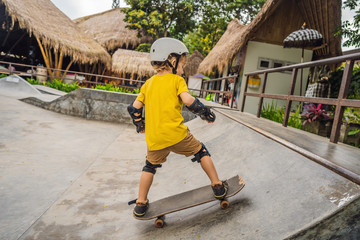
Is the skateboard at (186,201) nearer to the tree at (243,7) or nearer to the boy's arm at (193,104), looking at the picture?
the boy's arm at (193,104)

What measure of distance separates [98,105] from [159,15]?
13861mm

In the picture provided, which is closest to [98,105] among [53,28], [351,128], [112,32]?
[351,128]

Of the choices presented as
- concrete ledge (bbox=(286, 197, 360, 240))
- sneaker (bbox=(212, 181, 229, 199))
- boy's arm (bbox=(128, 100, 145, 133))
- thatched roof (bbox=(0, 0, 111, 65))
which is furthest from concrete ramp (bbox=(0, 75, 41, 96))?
concrete ledge (bbox=(286, 197, 360, 240))

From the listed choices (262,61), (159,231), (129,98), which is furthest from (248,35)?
(159,231)

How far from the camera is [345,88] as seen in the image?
2664 mm

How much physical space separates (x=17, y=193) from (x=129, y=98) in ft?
16.7

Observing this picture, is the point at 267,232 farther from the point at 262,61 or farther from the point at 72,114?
the point at 262,61

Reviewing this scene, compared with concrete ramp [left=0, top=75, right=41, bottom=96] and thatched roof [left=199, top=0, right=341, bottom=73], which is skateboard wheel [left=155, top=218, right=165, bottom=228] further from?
concrete ramp [left=0, top=75, right=41, bottom=96]

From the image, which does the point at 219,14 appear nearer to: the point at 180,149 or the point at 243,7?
the point at 243,7

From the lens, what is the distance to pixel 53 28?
15.1 meters

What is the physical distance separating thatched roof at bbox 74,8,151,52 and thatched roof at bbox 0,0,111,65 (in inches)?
124

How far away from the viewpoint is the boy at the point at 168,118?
73.4 inches

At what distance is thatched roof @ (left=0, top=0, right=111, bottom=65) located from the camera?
518 inches

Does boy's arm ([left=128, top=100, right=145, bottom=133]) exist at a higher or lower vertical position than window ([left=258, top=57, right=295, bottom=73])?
lower
